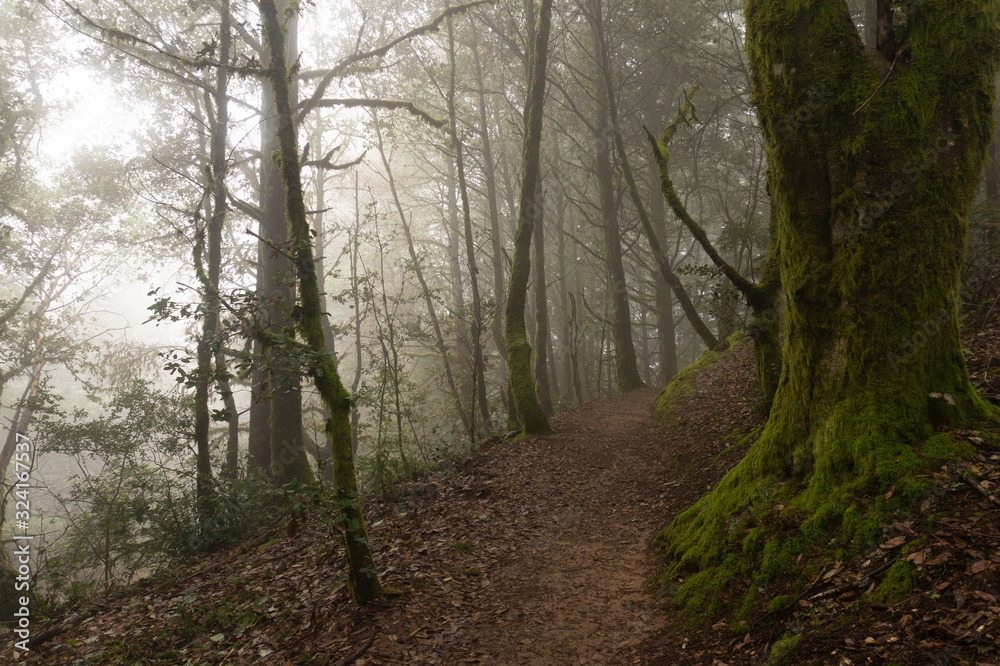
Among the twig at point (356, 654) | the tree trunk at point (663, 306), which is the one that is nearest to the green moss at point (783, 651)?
the twig at point (356, 654)

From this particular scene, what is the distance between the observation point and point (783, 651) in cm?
283

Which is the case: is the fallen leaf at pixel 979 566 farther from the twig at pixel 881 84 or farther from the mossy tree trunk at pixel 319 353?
the mossy tree trunk at pixel 319 353

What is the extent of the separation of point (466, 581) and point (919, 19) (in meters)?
5.93

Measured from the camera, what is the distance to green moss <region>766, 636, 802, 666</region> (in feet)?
9.14

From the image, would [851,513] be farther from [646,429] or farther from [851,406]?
[646,429]

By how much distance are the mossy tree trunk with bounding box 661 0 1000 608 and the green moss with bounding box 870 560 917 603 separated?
1.00ft

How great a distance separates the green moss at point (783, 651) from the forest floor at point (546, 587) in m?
0.08

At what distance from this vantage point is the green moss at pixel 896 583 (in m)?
2.64

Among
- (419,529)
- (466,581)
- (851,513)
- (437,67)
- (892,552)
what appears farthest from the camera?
(437,67)

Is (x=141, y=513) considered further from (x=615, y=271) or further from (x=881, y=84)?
(x=615, y=271)

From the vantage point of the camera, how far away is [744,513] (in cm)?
427

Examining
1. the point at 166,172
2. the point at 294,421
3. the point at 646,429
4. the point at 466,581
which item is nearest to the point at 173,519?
the point at 294,421

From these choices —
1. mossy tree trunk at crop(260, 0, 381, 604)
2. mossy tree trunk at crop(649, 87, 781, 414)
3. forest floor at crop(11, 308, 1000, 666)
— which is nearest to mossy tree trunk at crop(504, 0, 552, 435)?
forest floor at crop(11, 308, 1000, 666)

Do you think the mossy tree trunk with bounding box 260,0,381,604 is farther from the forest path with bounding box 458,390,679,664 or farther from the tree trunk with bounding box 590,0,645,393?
the tree trunk with bounding box 590,0,645,393
